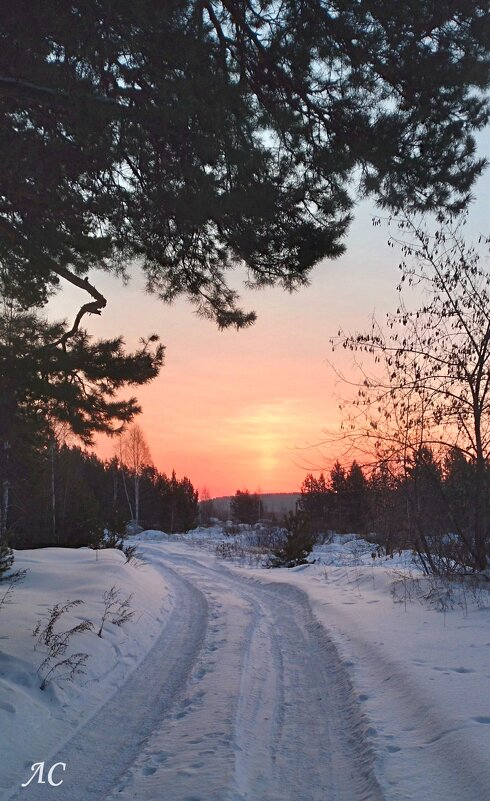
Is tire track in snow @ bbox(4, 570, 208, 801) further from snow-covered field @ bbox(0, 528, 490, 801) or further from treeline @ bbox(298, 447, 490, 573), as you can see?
treeline @ bbox(298, 447, 490, 573)

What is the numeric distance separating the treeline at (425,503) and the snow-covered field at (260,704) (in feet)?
3.55

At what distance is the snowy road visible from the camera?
2.94m

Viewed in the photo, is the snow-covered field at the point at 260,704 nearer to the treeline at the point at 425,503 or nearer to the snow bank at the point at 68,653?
the snow bank at the point at 68,653

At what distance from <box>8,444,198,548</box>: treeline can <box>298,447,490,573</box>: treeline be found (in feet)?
20.4

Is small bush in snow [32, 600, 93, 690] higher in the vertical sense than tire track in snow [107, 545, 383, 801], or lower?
higher

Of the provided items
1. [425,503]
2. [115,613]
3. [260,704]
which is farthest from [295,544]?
[260,704]

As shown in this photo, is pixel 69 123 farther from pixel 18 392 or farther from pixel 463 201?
pixel 463 201

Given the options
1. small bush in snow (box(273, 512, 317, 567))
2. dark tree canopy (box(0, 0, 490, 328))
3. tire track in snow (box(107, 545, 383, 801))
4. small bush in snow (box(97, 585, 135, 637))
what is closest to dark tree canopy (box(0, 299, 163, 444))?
dark tree canopy (box(0, 0, 490, 328))

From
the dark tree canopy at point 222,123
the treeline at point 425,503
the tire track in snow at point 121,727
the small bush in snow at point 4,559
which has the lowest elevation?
the tire track in snow at point 121,727

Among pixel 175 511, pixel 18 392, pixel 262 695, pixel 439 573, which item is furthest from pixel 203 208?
pixel 175 511

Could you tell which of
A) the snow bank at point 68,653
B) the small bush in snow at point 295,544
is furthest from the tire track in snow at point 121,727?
the small bush in snow at point 295,544

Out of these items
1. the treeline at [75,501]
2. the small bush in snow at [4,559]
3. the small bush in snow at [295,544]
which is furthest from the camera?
the treeline at [75,501]

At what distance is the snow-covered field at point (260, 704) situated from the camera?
2986mm

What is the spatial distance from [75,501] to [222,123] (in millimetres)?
24385
